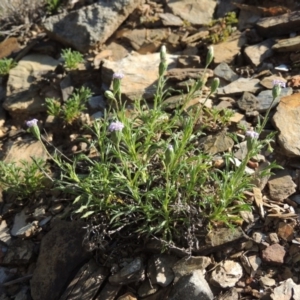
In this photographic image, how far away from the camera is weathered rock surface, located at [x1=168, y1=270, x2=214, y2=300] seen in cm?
346

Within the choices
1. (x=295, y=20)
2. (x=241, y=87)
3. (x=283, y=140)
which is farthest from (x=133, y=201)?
(x=295, y=20)

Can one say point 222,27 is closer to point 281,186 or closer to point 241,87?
point 241,87

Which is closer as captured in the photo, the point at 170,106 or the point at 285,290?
the point at 285,290

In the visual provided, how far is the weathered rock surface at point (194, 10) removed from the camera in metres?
5.52

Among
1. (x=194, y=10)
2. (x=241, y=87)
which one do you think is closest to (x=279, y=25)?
(x=241, y=87)

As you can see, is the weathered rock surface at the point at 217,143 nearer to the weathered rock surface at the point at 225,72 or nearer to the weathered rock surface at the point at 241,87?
the weathered rock surface at the point at 241,87

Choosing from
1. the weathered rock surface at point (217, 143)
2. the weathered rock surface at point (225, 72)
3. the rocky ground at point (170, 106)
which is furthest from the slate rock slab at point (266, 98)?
the weathered rock surface at point (217, 143)

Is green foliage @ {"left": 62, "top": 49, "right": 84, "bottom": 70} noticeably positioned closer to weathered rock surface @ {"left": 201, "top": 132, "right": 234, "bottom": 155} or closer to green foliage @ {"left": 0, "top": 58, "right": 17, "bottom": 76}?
green foliage @ {"left": 0, "top": 58, "right": 17, "bottom": 76}

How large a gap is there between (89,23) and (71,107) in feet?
3.75

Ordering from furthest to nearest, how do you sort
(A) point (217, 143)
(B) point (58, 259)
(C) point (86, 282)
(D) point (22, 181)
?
(D) point (22, 181)
(A) point (217, 143)
(B) point (58, 259)
(C) point (86, 282)

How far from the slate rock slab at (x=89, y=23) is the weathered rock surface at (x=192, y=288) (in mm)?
2840

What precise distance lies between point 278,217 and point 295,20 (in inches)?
84.5

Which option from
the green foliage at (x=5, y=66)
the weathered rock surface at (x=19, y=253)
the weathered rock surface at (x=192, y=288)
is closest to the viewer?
the weathered rock surface at (x=192, y=288)

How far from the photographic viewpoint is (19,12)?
5.98m
